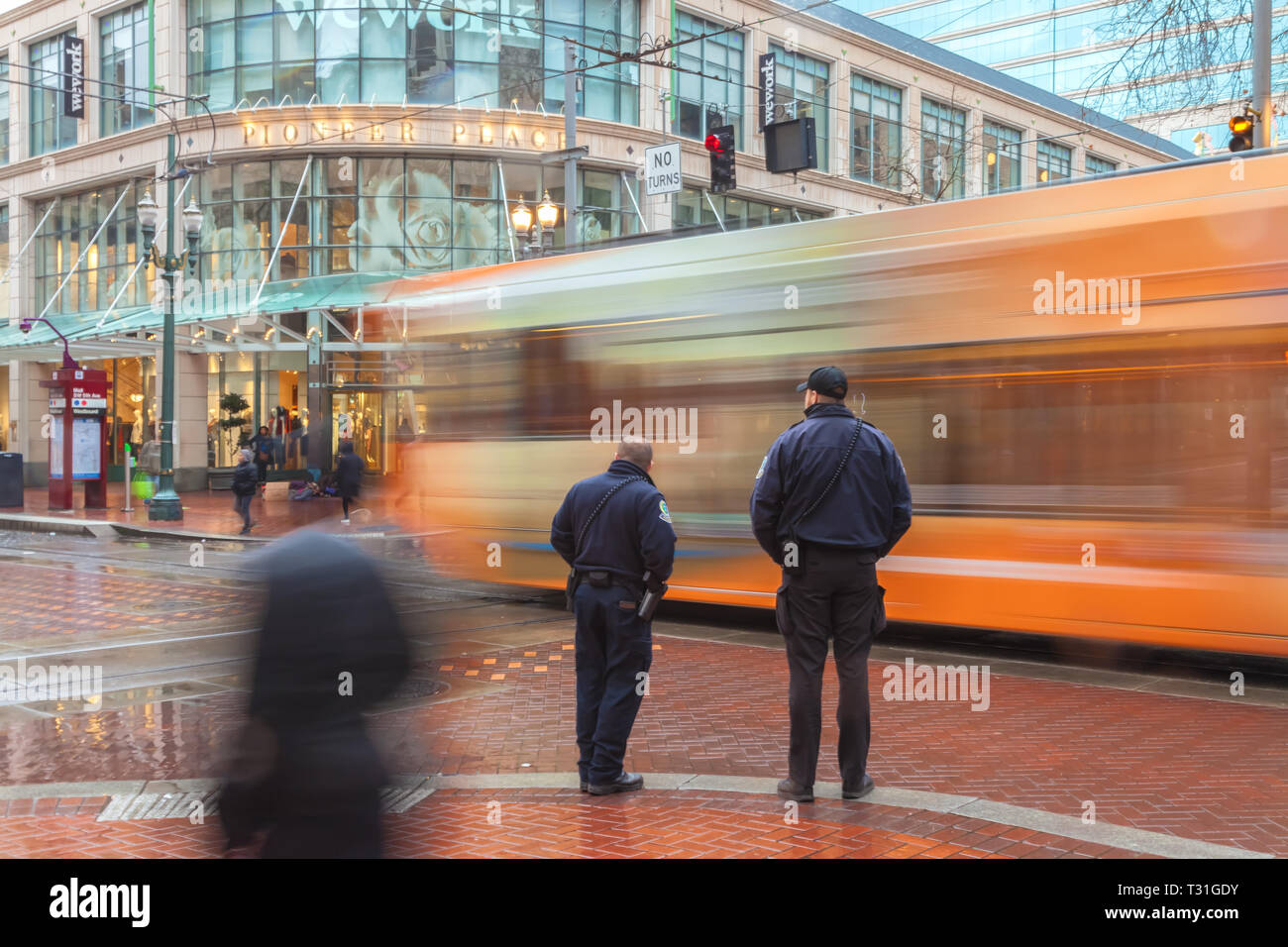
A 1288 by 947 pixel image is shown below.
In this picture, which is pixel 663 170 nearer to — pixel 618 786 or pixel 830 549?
pixel 830 549

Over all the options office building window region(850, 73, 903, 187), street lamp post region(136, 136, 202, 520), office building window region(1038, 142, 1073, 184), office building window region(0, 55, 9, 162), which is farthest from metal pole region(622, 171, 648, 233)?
office building window region(1038, 142, 1073, 184)

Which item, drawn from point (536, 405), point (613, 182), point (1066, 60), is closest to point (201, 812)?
point (536, 405)

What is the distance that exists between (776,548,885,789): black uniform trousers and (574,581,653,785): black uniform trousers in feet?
2.55

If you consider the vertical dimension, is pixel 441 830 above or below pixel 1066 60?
below

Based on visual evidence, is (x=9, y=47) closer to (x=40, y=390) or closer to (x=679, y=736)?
(x=40, y=390)

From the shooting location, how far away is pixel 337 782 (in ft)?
10.4

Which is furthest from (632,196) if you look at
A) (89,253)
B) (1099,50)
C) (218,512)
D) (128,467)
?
(1099,50)

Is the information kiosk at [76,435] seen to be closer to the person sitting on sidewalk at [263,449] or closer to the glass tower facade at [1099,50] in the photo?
the person sitting on sidewalk at [263,449]

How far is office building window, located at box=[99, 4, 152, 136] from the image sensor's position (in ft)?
113

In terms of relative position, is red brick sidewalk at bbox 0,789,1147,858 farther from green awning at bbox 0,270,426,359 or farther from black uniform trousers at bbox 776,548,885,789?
green awning at bbox 0,270,426,359

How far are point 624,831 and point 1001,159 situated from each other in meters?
45.6

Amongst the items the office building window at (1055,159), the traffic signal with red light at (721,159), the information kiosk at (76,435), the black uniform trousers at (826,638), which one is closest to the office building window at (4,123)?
the information kiosk at (76,435)

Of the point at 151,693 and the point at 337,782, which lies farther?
the point at 151,693
